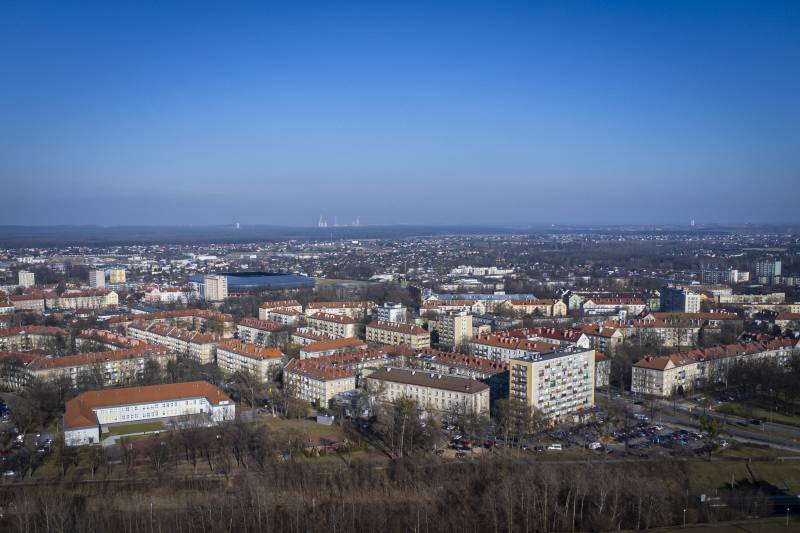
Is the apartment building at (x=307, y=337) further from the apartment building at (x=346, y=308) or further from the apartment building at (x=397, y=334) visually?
the apartment building at (x=346, y=308)

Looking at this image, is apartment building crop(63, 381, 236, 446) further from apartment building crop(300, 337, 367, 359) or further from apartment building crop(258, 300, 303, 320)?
apartment building crop(258, 300, 303, 320)

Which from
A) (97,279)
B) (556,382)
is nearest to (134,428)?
(556,382)

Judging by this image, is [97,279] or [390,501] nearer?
[390,501]

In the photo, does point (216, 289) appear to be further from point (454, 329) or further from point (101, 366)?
point (101, 366)

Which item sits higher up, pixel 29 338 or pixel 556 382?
pixel 556 382

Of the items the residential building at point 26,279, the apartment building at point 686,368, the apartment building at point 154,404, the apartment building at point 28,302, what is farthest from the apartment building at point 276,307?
the residential building at point 26,279
